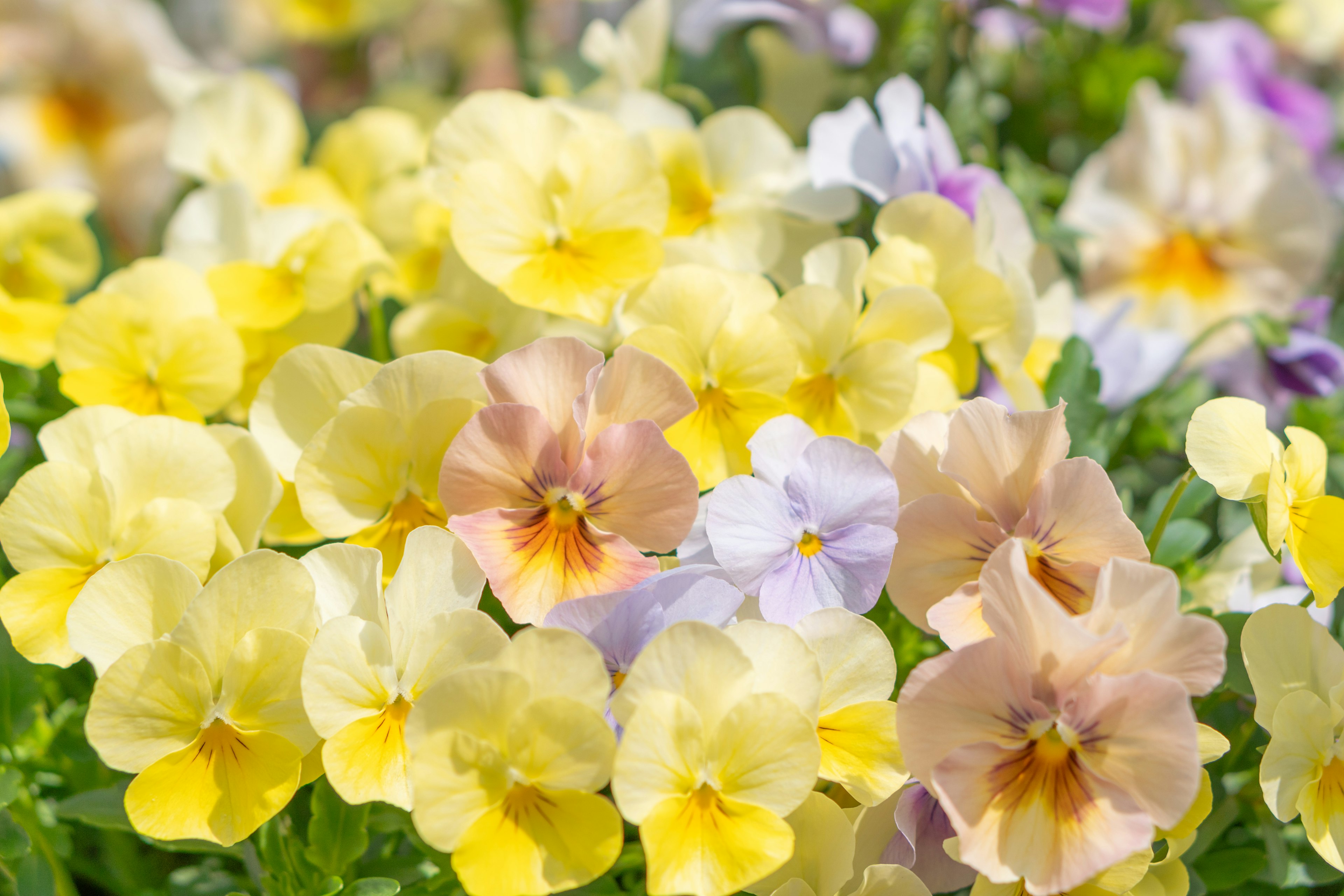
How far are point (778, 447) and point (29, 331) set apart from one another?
42 cm

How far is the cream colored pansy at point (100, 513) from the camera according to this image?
42cm

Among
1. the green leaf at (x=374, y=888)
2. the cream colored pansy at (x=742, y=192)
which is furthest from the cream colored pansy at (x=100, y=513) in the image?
the cream colored pansy at (x=742, y=192)

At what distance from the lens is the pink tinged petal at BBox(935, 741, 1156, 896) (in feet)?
1.13

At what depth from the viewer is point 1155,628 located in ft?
1.16

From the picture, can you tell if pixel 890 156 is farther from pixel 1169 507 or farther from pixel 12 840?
pixel 12 840

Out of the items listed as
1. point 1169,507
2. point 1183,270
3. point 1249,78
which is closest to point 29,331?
point 1169,507

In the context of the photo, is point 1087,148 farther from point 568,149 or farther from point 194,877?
point 194,877

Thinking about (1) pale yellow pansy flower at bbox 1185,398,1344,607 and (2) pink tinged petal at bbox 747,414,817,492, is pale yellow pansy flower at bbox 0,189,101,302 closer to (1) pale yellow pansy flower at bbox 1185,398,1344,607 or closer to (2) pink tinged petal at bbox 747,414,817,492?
(2) pink tinged petal at bbox 747,414,817,492

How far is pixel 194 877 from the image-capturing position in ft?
1.61

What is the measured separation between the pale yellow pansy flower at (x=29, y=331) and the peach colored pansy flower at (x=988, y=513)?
0.43 meters

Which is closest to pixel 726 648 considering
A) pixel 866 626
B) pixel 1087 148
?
pixel 866 626

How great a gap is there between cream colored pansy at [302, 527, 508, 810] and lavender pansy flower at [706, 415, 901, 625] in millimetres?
96

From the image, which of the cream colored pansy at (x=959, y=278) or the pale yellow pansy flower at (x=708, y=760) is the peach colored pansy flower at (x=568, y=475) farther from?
the cream colored pansy at (x=959, y=278)

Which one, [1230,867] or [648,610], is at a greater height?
[648,610]
